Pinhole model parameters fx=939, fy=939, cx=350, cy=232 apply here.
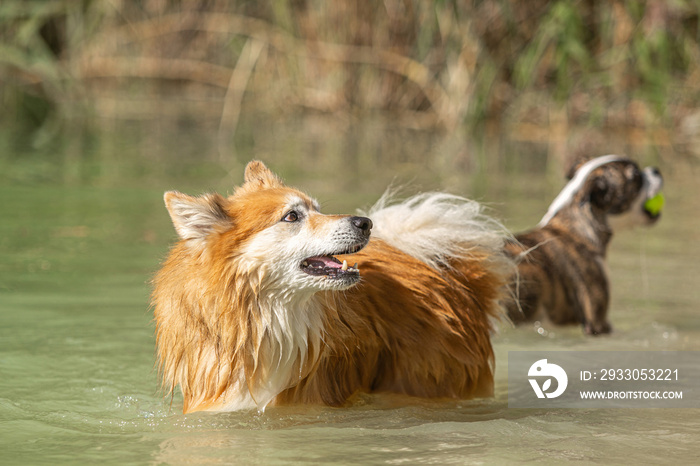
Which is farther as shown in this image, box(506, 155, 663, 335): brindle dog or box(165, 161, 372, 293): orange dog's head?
box(506, 155, 663, 335): brindle dog

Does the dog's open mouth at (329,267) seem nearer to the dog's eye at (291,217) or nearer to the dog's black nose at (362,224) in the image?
the dog's black nose at (362,224)

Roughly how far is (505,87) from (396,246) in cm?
878

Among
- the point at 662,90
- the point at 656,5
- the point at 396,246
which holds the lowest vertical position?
the point at 396,246

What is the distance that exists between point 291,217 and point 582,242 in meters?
2.63

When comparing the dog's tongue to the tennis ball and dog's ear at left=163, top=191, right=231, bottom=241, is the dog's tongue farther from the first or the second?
the tennis ball

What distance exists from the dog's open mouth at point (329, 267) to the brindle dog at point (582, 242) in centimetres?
180

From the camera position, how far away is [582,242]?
223 inches

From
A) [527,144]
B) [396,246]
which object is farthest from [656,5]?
[396,246]

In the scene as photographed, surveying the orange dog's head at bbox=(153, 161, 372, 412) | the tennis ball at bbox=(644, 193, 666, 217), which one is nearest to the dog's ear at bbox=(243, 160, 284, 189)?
the orange dog's head at bbox=(153, 161, 372, 412)

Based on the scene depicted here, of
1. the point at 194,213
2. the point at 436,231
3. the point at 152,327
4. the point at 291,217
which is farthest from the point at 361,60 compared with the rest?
the point at 194,213

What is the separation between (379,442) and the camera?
3426 millimetres

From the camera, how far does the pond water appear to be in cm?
337

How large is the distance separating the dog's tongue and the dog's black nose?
6.6 inches

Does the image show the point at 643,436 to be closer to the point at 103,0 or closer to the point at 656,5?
the point at 656,5
